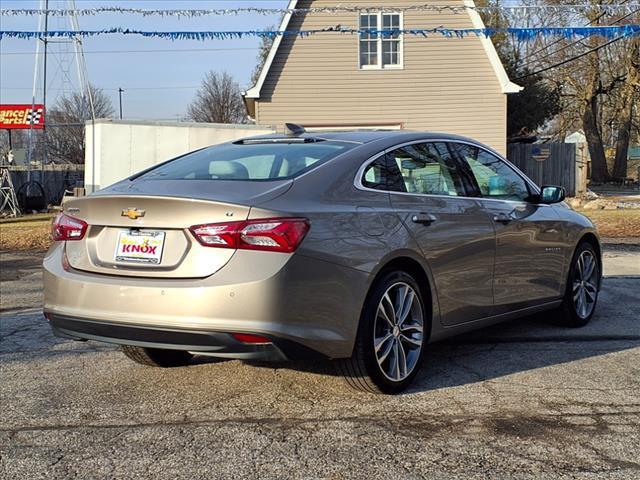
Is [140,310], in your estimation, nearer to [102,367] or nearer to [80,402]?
[80,402]

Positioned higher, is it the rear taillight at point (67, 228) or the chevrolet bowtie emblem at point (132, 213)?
the chevrolet bowtie emblem at point (132, 213)

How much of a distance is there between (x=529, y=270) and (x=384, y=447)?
99.5 inches

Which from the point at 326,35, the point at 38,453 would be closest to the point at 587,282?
the point at 38,453

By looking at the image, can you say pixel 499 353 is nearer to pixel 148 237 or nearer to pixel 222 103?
pixel 148 237

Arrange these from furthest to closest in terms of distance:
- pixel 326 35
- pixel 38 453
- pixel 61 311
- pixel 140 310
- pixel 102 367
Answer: pixel 326 35, pixel 102 367, pixel 61 311, pixel 140 310, pixel 38 453

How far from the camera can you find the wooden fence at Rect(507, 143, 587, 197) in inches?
1018

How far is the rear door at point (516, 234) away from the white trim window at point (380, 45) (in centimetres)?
1542

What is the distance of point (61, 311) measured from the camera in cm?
410

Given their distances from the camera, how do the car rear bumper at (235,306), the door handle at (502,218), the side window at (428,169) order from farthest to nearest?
the door handle at (502,218), the side window at (428,169), the car rear bumper at (235,306)

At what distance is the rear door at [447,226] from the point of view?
14.9 feet

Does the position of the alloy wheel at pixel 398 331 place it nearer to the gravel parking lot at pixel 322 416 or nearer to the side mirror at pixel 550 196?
the gravel parking lot at pixel 322 416

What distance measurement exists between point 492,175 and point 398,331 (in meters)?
1.77

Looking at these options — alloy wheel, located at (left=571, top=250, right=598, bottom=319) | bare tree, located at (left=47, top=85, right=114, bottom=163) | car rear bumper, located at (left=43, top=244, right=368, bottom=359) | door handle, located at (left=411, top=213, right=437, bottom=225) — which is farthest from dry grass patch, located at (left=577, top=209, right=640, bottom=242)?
bare tree, located at (left=47, top=85, right=114, bottom=163)

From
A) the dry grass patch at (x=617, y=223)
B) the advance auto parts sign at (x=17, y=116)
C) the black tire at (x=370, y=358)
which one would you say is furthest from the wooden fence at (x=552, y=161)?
the black tire at (x=370, y=358)
